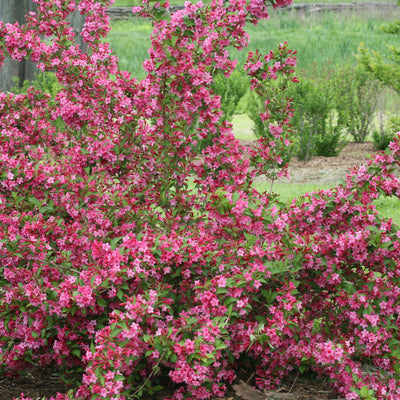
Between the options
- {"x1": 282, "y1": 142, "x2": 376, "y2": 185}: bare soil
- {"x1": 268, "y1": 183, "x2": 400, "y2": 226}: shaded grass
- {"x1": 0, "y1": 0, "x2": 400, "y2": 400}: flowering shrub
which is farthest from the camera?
{"x1": 282, "y1": 142, "x2": 376, "y2": 185}: bare soil

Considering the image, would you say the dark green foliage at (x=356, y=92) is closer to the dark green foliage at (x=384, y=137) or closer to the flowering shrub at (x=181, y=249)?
the dark green foliage at (x=384, y=137)

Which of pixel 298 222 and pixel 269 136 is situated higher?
pixel 269 136

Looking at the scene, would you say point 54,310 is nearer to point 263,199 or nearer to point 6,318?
point 6,318

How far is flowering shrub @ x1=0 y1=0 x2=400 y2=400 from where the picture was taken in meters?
2.79

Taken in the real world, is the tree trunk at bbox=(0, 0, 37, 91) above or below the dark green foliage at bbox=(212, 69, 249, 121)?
above

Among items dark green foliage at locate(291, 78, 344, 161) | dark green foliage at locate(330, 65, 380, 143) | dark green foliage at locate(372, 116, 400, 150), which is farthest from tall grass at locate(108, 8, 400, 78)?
dark green foliage at locate(291, 78, 344, 161)

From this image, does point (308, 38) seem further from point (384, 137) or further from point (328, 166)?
point (328, 166)

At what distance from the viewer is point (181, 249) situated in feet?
9.56

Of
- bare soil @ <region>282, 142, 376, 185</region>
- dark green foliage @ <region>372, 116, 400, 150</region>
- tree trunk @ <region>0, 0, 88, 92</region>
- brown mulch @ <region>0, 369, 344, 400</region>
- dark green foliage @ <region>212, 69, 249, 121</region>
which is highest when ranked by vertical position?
tree trunk @ <region>0, 0, 88, 92</region>

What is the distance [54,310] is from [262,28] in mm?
23102

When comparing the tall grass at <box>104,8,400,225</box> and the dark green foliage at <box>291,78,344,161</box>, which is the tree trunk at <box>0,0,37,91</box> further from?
the dark green foliage at <box>291,78,344,161</box>

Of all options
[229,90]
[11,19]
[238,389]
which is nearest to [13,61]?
[11,19]

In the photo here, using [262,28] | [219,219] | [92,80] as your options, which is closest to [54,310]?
[219,219]

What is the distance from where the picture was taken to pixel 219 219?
3.17 meters
